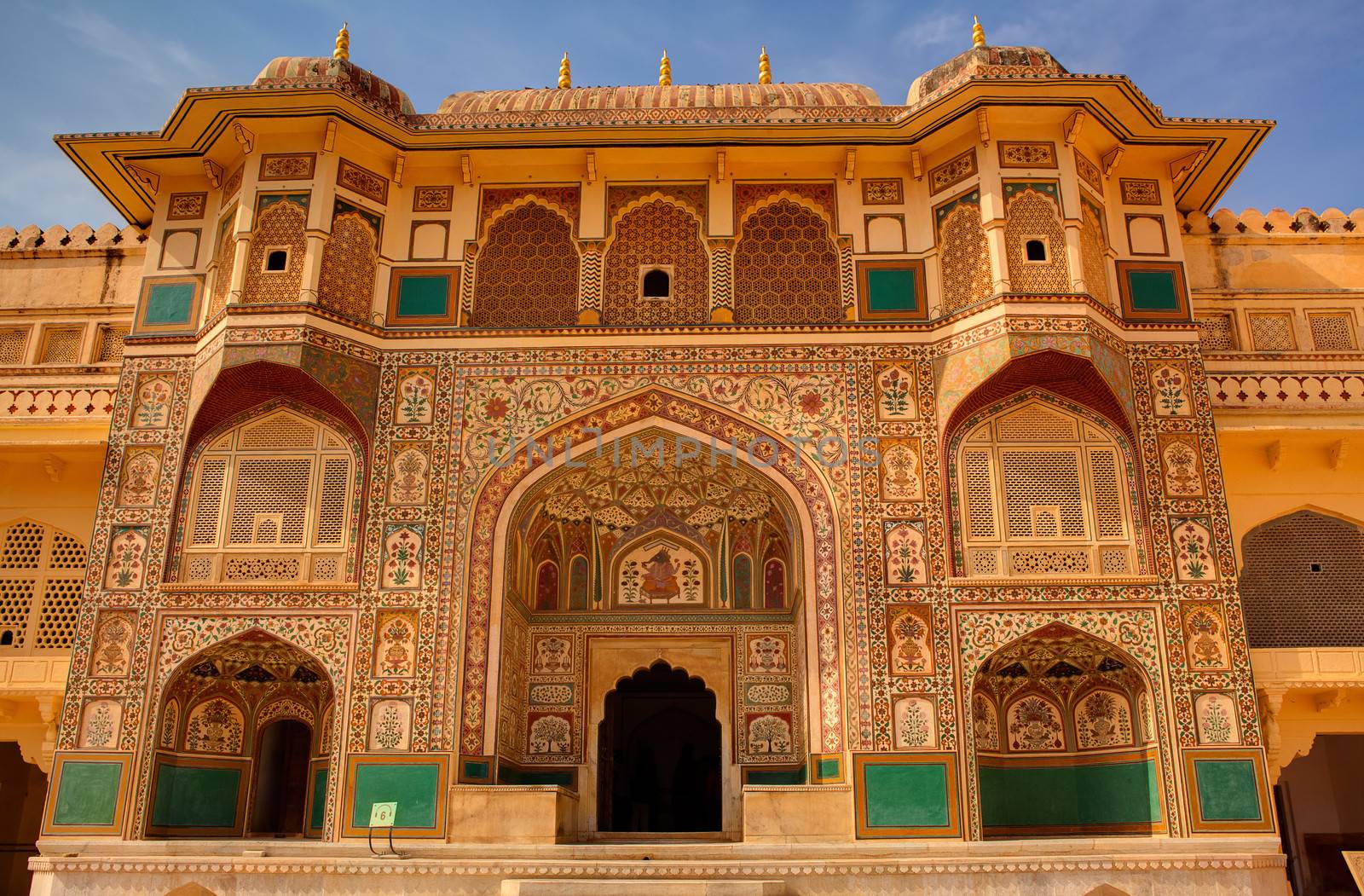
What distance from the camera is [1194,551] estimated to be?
430 inches

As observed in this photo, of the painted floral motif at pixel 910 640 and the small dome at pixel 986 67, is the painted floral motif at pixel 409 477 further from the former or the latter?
the small dome at pixel 986 67

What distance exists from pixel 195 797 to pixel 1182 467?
30.9ft

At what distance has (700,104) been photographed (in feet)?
41.7

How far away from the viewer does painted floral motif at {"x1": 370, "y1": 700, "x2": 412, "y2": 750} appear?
34.5 feet

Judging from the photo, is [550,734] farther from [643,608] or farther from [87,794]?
[87,794]

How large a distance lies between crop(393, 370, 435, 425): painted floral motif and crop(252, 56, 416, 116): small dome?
2.67 metres

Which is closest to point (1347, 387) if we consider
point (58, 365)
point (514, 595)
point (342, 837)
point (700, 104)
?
point (700, 104)

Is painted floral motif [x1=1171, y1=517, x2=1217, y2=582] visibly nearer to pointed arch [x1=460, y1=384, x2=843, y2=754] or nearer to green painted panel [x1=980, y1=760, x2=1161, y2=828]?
green painted panel [x1=980, y1=760, x2=1161, y2=828]

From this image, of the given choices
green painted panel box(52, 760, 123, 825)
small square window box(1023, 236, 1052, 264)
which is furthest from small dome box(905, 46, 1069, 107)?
green painted panel box(52, 760, 123, 825)

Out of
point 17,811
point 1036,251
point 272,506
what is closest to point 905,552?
point 1036,251

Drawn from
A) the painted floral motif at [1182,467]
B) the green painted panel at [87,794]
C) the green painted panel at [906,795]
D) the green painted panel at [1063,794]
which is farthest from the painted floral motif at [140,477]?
the painted floral motif at [1182,467]

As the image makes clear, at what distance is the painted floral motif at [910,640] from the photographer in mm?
10625

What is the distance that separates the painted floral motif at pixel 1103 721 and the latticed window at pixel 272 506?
6895 mm

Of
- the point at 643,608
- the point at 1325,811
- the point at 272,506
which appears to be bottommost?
the point at 1325,811
